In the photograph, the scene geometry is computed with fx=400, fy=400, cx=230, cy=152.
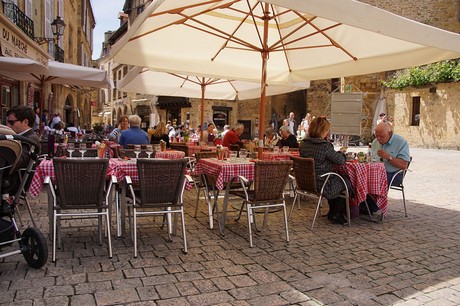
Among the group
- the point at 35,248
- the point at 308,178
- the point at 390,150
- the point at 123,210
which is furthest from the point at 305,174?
the point at 35,248

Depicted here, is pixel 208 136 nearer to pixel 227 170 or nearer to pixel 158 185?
pixel 227 170

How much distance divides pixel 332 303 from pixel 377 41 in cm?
381

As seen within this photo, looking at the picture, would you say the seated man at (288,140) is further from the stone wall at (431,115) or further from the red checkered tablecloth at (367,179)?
the stone wall at (431,115)

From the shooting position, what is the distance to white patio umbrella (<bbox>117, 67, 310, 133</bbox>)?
931 centimetres

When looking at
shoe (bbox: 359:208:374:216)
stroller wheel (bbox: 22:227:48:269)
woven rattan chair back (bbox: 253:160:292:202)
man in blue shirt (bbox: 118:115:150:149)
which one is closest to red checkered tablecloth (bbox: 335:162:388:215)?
shoe (bbox: 359:208:374:216)

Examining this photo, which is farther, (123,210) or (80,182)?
(123,210)

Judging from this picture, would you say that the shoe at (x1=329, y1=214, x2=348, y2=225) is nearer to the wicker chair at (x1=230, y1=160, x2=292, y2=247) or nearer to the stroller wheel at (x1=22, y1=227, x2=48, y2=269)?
the wicker chair at (x1=230, y1=160, x2=292, y2=247)

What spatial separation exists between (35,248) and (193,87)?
754 centimetres

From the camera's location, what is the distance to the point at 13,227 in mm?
3293

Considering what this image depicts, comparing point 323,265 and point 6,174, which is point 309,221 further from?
point 6,174

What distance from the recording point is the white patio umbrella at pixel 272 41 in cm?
396

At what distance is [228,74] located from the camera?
7.20 m

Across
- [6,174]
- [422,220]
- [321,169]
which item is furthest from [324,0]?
[422,220]

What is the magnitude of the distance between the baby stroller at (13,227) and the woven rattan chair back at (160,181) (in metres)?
0.96
